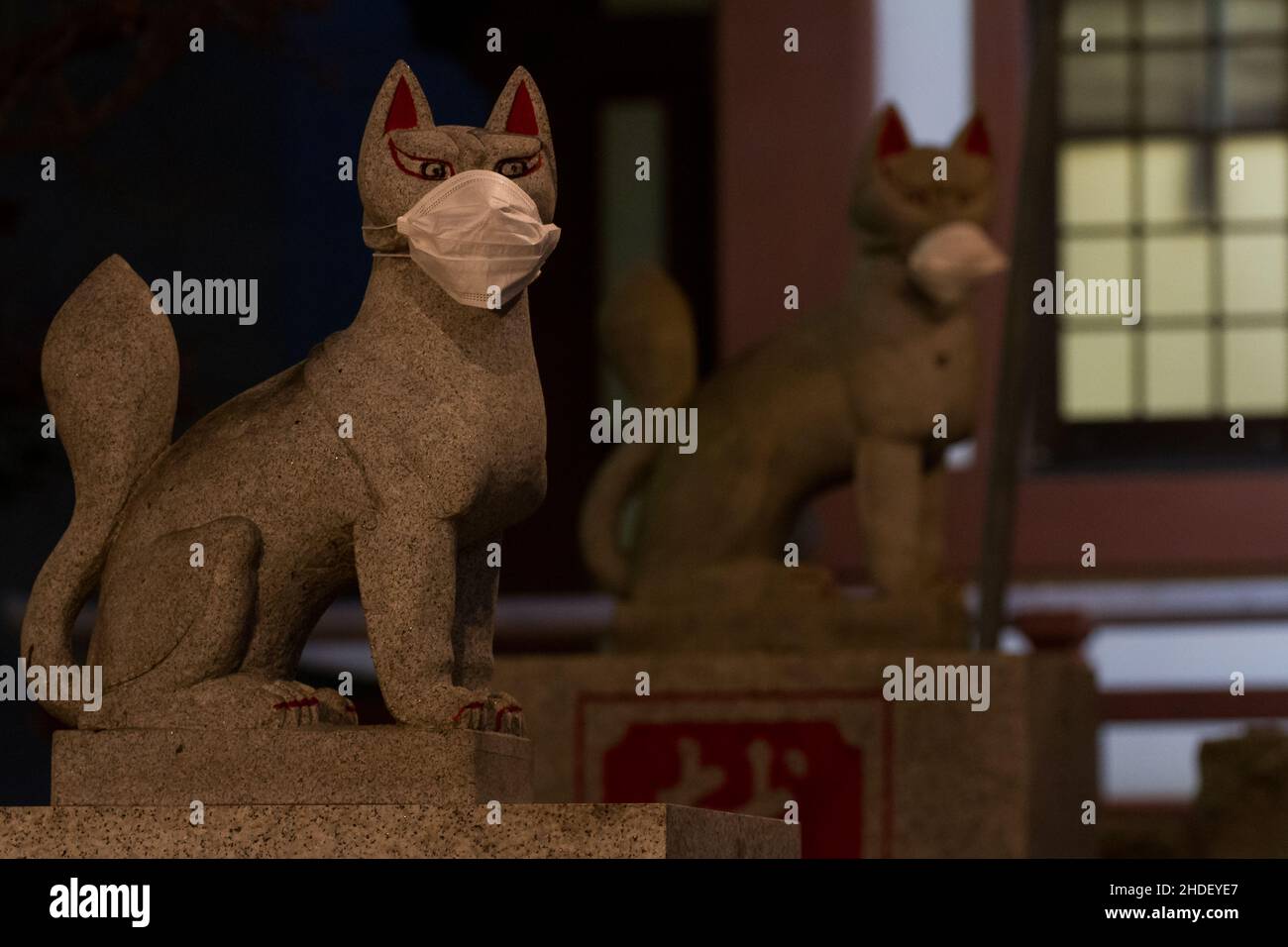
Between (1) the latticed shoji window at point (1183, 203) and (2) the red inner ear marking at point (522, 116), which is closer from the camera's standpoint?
(2) the red inner ear marking at point (522, 116)

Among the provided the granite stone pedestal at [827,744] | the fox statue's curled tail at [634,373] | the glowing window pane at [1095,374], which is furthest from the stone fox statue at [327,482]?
the glowing window pane at [1095,374]

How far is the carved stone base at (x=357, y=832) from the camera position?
2910 millimetres

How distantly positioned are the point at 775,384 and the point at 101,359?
8.05 feet

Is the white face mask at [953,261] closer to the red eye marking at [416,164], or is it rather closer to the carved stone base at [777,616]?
the carved stone base at [777,616]

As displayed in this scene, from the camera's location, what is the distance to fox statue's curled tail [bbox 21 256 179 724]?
325 cm

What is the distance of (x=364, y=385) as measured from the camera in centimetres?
316

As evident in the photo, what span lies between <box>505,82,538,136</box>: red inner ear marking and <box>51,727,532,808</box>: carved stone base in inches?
32.5

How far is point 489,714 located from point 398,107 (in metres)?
0.83

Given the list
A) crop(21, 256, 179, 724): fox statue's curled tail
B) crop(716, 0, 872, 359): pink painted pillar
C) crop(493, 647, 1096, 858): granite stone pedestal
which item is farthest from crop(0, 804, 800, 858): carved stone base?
crop(716, 0, 872, 359): pink painted pillar

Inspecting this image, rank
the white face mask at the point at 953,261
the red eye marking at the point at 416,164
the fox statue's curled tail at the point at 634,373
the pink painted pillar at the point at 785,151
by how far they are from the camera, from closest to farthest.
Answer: the red eye marking at the point at 416,164
the white face mask at the point at 953,261
the fox statue's curled tail at the point at 634,373
the pink painted pillar at the point at 785,151

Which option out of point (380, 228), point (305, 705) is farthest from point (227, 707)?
point (380, 228)

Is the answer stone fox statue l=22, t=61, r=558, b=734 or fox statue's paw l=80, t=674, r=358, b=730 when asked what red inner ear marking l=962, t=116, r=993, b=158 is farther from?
fox statue's paw l=80, t=674, r=358, b=730

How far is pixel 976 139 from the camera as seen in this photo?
5.34 meters
